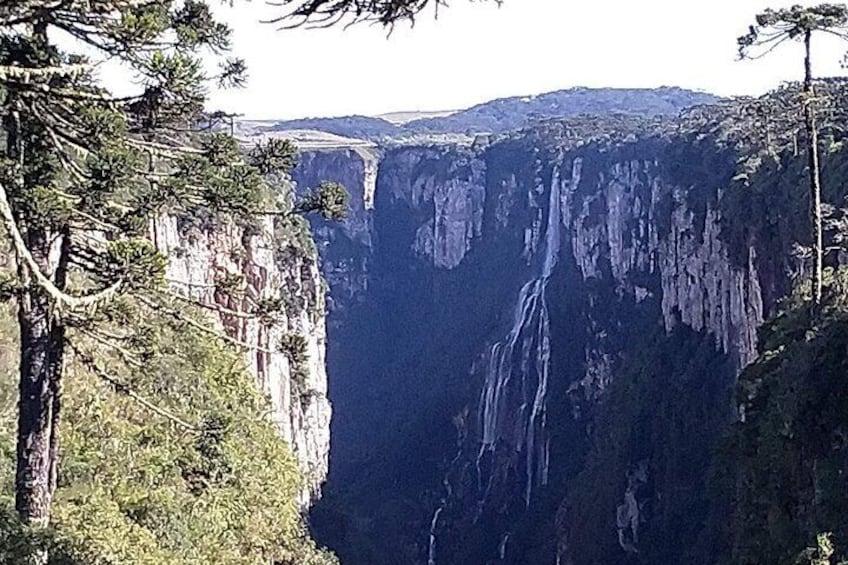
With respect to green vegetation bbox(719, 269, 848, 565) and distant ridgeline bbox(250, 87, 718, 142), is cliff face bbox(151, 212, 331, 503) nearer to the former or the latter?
green vegetation bbox(719, 269, 848, 565)

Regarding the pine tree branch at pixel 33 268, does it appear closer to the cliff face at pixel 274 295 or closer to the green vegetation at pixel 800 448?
the green vegetation at pixel 800 448

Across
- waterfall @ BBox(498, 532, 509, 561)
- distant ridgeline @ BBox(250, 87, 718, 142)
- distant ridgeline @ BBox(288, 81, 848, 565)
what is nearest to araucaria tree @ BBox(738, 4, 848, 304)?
distant ridgeline @ BBox(288, 81, 848, 565)

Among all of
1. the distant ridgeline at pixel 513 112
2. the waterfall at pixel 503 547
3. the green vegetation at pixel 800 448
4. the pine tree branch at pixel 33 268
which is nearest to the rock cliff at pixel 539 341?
the waterfall at pixel 503 547

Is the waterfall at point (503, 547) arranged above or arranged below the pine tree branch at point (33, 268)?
below

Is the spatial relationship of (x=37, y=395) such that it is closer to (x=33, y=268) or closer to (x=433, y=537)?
(x=33, y=268)

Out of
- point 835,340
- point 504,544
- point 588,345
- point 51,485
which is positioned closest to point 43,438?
point 51,485
